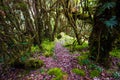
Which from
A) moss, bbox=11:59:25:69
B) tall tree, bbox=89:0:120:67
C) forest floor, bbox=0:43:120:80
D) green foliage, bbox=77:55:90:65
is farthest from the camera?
moss, bbox=11:59:25:69

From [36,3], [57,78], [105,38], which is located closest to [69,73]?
[57,78]

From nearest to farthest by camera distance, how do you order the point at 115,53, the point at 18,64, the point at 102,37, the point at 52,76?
1. the point at 52,76
2. the point at 102,37
3. the point at 18,64
4. the point at 115,53

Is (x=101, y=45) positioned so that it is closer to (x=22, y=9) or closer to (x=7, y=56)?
(x=7, y=56)

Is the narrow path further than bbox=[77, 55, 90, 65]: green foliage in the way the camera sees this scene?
No

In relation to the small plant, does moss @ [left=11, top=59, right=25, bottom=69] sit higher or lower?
higher

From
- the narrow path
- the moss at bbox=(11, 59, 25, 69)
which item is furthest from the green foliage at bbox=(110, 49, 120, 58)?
the moss at bbox=(11, 59, 25, 69)

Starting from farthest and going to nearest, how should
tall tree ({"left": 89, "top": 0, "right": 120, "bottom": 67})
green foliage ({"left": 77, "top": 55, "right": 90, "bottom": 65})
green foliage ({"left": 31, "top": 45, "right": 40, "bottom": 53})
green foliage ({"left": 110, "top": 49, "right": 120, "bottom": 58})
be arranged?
green foliage ({"left": 31, "top": 45, "right": 40, "bottom": 53}) → green foliage ({"left": 110, "top": 49, "right": 120, "bottom": 58}) → green foliage ({"left": 77, "top": 55, "right": 90, "bottom": 65}) → tall tree ({"left": 89, "top": 0, "right": 120, "bottom": 67})

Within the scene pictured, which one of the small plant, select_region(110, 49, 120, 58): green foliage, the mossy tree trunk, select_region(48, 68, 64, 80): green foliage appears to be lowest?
the small plant

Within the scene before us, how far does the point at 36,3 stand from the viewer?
Answer: 1059cm

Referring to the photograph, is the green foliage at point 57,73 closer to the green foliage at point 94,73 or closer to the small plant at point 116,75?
the green foliage at point 94,73

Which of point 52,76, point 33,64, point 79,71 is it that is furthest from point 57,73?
point 33,64

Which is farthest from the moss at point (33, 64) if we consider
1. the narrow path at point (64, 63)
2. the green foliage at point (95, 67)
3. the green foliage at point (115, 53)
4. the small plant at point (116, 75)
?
the green foliage at point (115, 53)

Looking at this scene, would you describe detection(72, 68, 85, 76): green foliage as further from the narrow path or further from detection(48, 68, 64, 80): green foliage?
detection(48, 68, 64, 80): green foliage

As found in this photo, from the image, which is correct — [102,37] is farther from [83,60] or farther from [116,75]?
[116,75]
